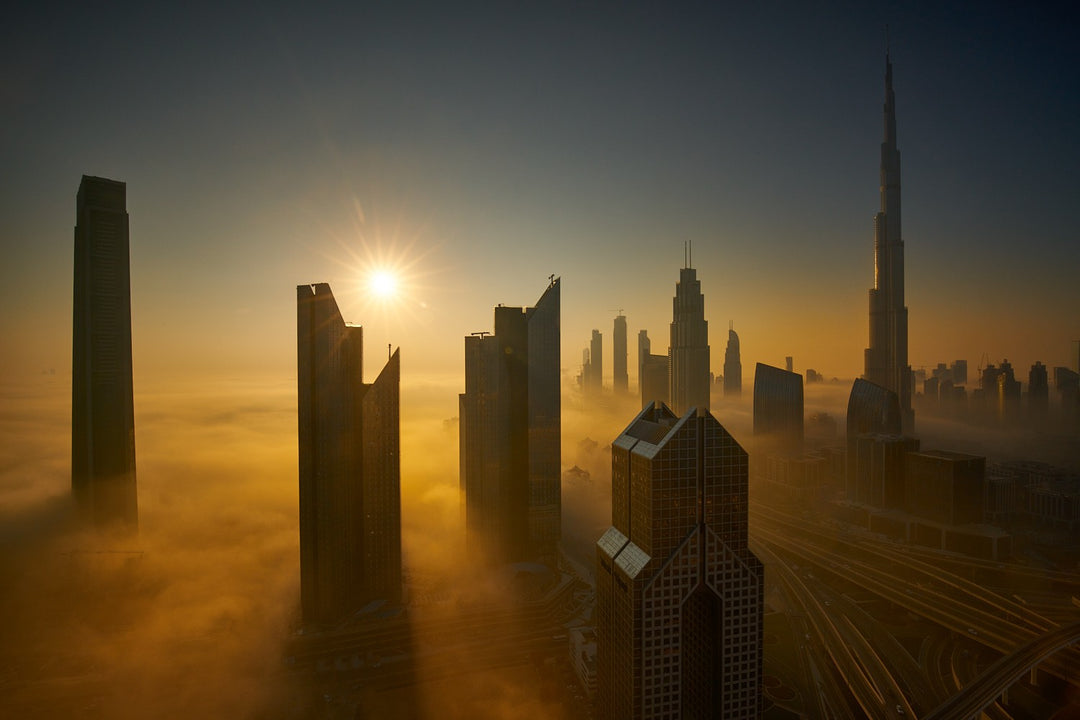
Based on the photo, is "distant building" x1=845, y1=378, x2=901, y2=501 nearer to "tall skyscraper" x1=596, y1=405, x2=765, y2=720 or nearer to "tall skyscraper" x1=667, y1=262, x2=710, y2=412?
"tall skyscraper" x1=667, y1=262, x2=710, y2=412

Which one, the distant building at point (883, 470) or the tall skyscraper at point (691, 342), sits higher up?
the tall skyscraper at point (691, 342)

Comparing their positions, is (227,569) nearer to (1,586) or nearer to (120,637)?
(120,637)

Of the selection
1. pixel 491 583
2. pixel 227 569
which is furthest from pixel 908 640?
pixel 227 569

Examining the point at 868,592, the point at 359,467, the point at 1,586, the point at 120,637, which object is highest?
the point at 359,467

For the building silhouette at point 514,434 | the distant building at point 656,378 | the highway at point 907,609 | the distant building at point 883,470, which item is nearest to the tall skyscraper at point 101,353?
the building silhouette at point 514,434

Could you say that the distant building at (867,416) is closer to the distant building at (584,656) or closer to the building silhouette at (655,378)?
the building silhouette at (655,378)

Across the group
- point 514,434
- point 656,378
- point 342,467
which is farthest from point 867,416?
point 342,467
